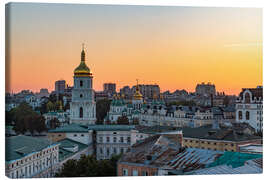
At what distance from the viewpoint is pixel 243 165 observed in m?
9.96

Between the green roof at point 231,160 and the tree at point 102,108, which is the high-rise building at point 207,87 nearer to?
the green roof at point 231,160

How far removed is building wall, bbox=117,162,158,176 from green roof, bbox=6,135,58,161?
2.52m

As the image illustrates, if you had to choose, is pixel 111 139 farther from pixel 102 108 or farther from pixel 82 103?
pixel 102 108

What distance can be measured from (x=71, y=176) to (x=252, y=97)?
263 inches

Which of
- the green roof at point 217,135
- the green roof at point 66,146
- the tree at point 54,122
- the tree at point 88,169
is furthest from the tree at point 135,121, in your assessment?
the tree at point 88,169

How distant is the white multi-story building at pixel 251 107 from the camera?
1330 centimetres

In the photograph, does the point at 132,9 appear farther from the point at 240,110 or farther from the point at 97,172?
the point at 240,110

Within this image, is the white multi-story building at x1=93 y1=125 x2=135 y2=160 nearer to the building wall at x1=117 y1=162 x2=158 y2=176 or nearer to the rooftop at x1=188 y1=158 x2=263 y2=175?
the building wall at x1=117 y1=162 x2=158 y2=176

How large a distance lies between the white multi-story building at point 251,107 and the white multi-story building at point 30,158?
6.33m

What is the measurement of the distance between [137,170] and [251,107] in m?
7.08

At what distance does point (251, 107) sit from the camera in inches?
621

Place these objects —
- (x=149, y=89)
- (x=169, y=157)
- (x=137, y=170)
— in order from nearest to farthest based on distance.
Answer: (x=137, y=170)
(x=169, y=157)
(x=149, y=89)

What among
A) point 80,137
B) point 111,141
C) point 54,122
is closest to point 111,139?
point 111,141

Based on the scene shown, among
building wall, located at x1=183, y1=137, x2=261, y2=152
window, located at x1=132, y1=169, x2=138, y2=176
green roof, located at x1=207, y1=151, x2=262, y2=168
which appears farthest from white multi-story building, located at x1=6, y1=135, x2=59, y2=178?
building wall, located at x1=183, y1=137, x2=261, y2=152
